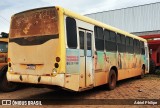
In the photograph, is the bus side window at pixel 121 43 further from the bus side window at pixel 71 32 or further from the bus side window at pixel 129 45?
the bus side window at pixel 71 32

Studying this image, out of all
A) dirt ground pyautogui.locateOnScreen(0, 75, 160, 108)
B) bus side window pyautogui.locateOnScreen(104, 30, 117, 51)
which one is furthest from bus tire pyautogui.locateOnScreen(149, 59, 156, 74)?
dirt ground pyautogui.locateOnScreen(0, 75, 160, 108)

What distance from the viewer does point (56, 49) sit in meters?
8.68

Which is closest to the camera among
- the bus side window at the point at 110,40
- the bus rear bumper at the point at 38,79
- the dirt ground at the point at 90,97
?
the bus rear bumper at the point at 38,79

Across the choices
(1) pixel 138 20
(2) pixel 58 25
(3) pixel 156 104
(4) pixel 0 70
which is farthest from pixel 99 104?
(1) pixel 138 20

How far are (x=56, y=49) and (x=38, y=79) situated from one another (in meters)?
1.12

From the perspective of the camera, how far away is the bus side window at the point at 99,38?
36.2ft

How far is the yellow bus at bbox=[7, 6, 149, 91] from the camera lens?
28.6 feet

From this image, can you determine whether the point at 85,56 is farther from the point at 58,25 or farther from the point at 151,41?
the point at 151,41

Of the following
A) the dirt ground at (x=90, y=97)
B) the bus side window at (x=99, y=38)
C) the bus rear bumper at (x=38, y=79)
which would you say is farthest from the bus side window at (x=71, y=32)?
the dirt ground at (x=90, y=97)

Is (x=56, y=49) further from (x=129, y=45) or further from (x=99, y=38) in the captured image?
(x=129, y=45)

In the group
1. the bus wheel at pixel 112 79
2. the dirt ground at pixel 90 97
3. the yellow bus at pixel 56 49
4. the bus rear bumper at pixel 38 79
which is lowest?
the dirt ground at pixel 90 97

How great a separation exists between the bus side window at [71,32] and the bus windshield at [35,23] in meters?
0.42

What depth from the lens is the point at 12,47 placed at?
9914 mm

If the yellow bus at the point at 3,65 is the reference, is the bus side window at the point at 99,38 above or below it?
above
